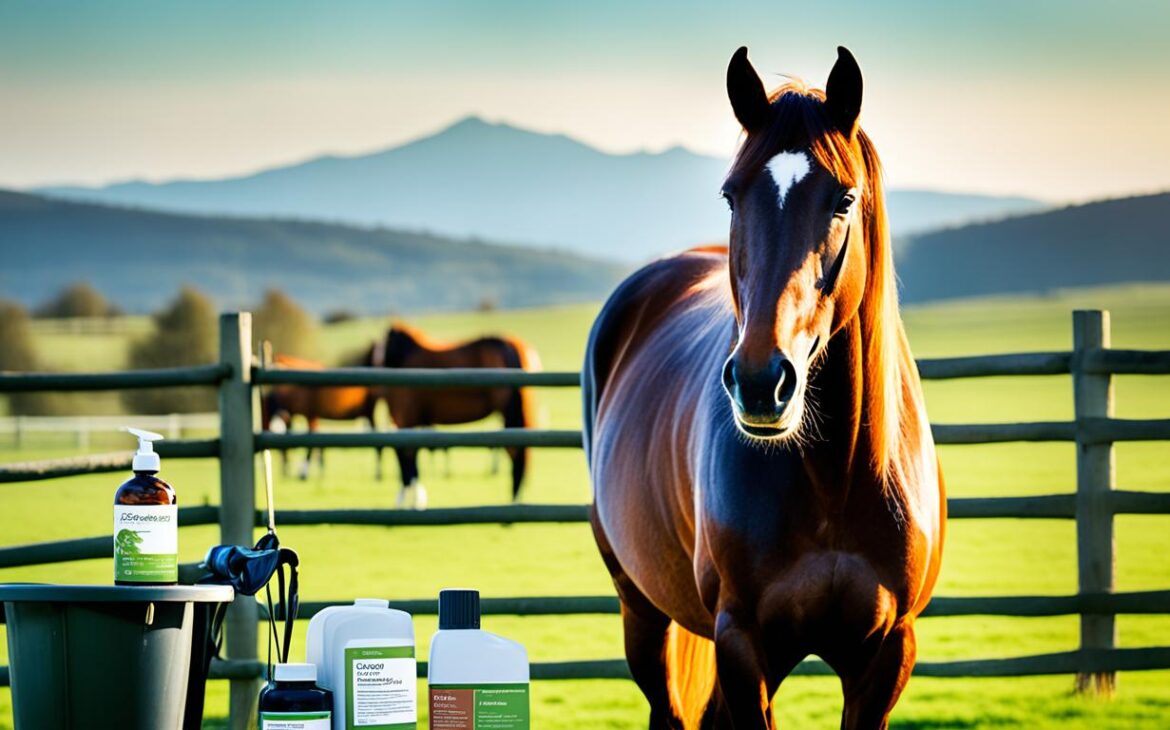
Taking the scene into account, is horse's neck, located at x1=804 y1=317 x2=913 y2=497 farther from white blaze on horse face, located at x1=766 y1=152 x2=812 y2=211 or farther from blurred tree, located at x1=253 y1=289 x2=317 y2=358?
blurred tree, located at x1=253 y1=289 x2=317 y2=358

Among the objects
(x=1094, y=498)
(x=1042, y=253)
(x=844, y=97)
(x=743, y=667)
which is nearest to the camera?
(x=844, y=97)

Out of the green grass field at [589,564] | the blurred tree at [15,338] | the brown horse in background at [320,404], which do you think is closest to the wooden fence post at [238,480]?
the green grass field at [589,564]

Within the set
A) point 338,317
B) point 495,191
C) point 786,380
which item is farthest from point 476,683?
point 495,191

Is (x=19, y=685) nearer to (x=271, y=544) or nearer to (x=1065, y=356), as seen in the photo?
(x=271, y=544)

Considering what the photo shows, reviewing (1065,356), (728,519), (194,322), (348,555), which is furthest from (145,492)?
(194,322)

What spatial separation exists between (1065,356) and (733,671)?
12.0ft

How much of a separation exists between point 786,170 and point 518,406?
11.7 m

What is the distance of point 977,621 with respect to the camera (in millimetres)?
8867

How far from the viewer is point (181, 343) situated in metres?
47.4

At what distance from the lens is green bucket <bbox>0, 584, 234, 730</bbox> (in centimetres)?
227

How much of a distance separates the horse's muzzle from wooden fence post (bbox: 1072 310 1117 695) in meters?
3.92

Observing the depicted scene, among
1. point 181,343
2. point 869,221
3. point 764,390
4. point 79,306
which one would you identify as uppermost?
point 79,306

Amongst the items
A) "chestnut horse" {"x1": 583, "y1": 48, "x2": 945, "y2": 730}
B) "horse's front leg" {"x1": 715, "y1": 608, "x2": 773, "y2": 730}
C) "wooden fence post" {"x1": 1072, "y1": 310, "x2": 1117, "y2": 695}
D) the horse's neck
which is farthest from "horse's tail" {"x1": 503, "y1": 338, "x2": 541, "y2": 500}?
the horse's neck

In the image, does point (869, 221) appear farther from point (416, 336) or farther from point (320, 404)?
point (320, 404)
